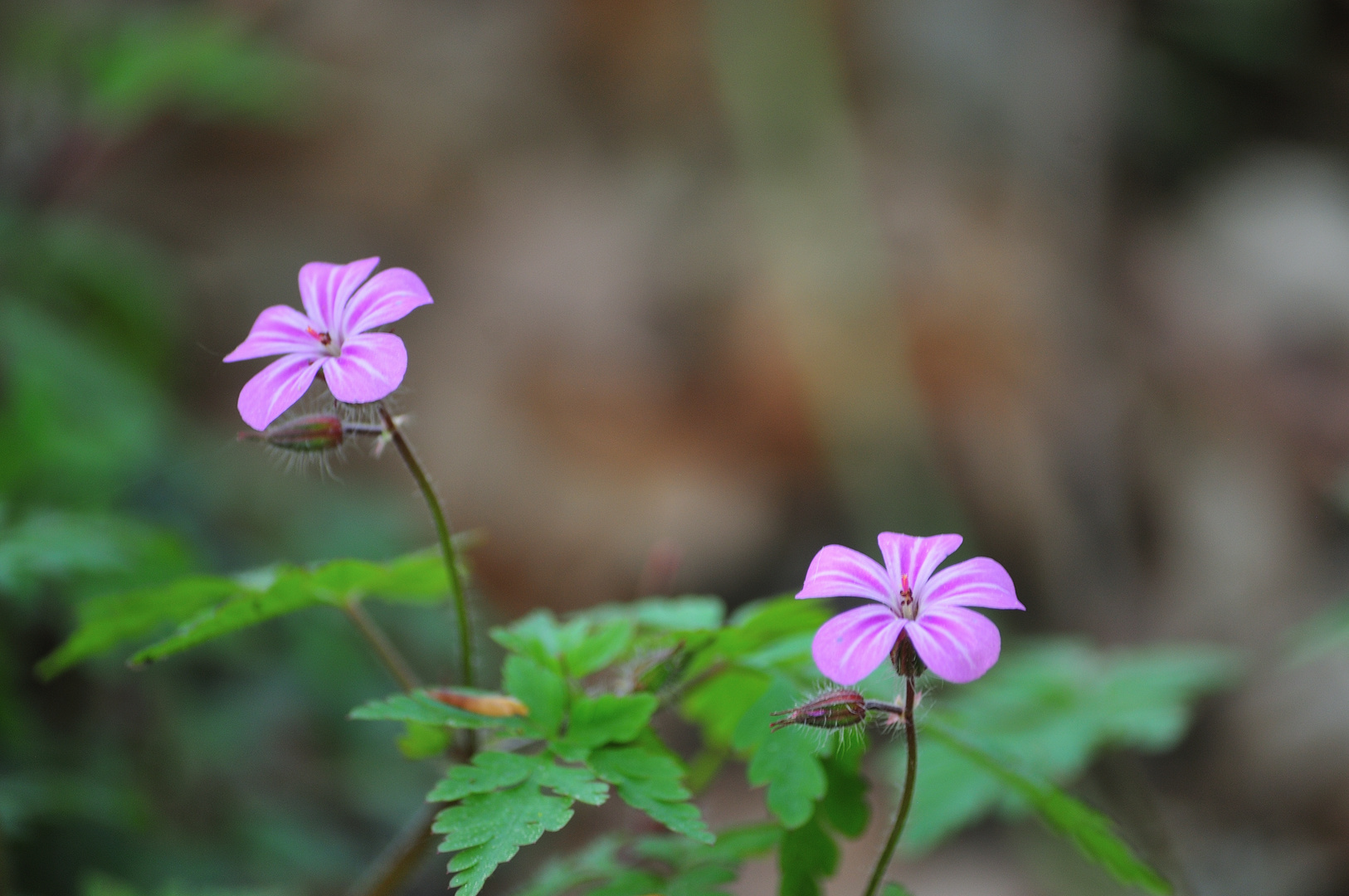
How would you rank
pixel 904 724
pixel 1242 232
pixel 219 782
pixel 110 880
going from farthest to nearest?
pixel 1242 232
pixel 219 782
pixel 110 880
pixel 904 724

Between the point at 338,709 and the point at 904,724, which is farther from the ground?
the point at 338,709

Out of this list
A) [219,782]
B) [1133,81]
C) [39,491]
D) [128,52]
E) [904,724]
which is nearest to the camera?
[904,724]

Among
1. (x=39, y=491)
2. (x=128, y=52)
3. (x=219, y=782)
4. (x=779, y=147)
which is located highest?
(x=779, y=147)

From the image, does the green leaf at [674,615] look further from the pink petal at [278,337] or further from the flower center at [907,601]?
the pink petal at [278,337]

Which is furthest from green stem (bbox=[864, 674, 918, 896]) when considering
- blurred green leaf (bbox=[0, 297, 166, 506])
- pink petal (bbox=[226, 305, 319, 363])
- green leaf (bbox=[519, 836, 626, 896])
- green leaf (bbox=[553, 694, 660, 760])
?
blurred green leaf (bbox=[0, 297, 166, 506])

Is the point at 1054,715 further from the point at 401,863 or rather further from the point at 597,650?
the point at 401,863

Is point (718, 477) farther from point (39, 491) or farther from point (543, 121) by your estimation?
point (39, 491)

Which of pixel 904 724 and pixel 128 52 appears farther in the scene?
pixel 128 52

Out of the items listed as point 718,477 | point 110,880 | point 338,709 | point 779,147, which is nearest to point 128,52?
point 338,709
